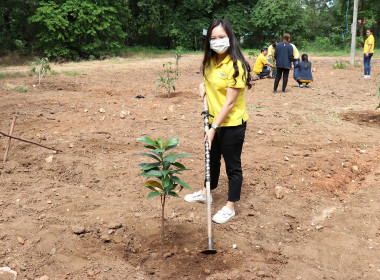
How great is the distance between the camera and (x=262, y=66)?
10.8m

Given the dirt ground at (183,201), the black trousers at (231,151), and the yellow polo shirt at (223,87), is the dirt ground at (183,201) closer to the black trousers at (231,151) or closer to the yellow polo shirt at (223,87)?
the black trousers at (231,151)

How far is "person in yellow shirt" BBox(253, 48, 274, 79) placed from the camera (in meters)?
10.6

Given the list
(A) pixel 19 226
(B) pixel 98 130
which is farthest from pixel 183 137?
(A) pixel 19 226

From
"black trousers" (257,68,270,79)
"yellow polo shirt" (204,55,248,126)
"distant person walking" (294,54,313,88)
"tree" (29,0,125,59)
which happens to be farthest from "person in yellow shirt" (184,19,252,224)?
"tree" (29,0,125,59)

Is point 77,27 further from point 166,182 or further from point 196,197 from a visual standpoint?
point 166,182

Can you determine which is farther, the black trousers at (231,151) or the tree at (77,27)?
the tree at (77,27)

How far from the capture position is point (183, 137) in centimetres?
544

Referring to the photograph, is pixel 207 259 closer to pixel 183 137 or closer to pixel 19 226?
pixel 19 226

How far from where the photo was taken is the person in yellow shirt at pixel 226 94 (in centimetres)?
277

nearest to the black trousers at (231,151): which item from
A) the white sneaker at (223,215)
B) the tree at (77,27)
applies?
the white sneaker at (223,215)

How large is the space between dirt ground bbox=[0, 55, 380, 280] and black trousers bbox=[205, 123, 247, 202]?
1.23 feet

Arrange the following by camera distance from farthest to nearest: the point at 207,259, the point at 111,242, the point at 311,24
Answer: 1. the point at 311,24
2. the point at 111,242
3. the point at 207,259

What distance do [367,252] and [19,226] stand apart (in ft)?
9.19

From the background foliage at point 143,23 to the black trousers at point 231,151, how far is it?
17.5 metres
